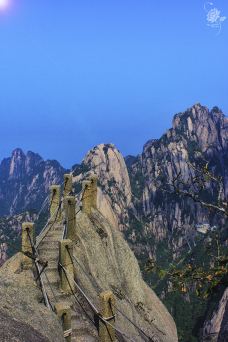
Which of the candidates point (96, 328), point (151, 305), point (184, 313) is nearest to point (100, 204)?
point (184, 313)

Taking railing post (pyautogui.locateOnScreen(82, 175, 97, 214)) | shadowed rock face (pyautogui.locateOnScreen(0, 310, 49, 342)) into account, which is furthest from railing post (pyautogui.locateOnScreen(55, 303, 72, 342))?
railing post (pyautogui.locateOnScreen(82, 175, 97, 214))

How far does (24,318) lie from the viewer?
15797 mm

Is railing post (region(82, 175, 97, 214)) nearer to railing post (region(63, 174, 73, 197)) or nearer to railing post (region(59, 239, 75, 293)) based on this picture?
railing post (region(63, 174, 73, 197))

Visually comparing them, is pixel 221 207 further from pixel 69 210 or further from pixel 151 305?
pixel 151 305

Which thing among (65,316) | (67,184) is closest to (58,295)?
(65,316)

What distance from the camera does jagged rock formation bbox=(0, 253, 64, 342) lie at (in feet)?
46.6

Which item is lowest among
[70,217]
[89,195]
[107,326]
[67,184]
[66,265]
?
[107,326]

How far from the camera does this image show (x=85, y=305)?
24.5 m

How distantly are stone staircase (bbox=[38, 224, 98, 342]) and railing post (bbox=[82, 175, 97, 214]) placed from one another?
14.7 feet

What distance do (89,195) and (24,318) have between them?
20.1m

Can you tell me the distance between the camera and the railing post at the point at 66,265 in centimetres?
2503

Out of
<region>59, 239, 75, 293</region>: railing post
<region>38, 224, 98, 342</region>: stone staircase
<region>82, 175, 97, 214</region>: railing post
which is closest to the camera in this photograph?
<region>38, 224, 98, 342</region>: stone staircase

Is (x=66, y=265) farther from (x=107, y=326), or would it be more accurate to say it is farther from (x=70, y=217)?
(x=70, y=217)

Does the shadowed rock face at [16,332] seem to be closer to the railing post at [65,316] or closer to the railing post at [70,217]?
the railing post at [65,316]
